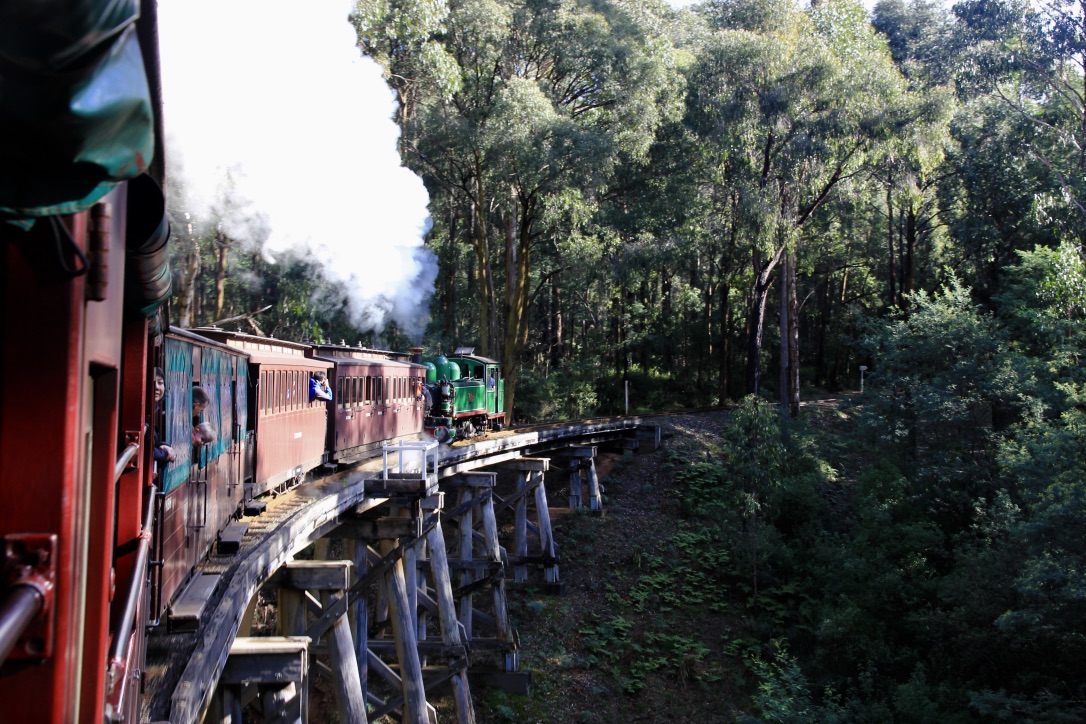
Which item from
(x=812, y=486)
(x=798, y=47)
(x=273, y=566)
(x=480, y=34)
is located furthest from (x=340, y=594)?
(x=798, y=47)

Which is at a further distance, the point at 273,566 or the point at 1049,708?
the point at 1049,708

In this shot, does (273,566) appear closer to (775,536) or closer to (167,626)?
(167,626)

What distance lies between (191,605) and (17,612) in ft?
16.2

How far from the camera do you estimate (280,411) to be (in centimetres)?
1047

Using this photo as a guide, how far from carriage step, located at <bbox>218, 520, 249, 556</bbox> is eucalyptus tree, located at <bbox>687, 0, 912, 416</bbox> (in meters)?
20.2

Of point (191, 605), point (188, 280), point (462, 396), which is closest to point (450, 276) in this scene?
point (462, 396)

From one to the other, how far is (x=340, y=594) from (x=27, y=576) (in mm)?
7704

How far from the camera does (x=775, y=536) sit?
20.4 metres

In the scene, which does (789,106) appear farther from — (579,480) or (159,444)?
(159,444)

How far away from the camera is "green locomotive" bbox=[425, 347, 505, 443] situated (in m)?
19.4

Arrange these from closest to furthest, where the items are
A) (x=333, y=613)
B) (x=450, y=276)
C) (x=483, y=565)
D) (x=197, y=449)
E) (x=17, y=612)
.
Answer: (x=17, y=612) < (x=197, y=449) < (x=333, y=613) < (x=483, y=565) < (x=450, y=276)

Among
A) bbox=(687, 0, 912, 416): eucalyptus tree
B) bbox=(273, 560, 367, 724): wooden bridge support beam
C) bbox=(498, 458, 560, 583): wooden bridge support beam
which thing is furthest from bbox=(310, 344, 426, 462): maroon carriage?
bbox=(687, 0, 912, 416): eucalyptus tree

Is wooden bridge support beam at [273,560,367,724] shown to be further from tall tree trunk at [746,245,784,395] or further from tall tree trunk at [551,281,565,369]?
tall tree trunk at [551,281,565,369]

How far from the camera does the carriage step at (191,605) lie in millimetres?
5770
